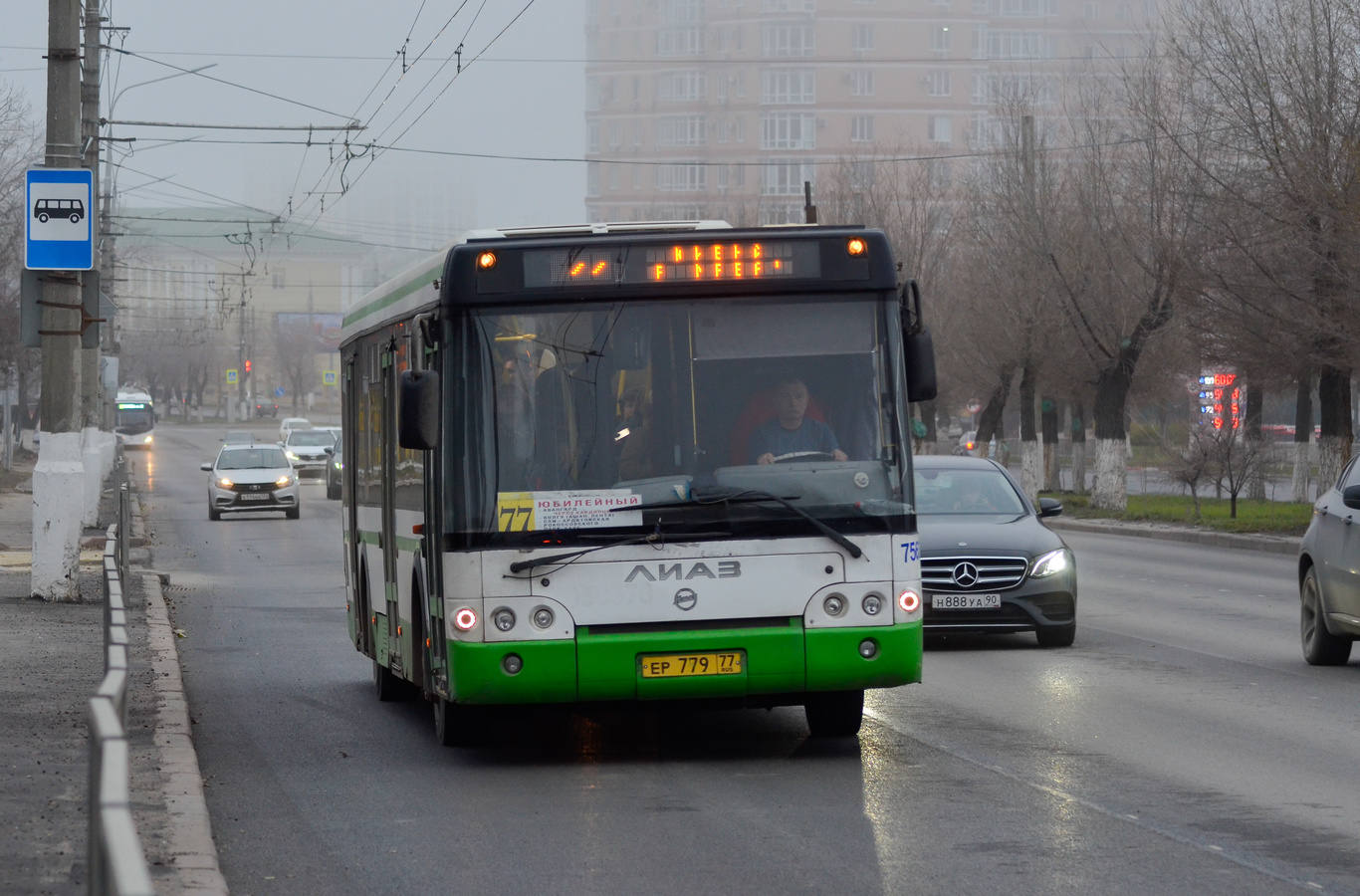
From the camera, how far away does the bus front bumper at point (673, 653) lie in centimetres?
879

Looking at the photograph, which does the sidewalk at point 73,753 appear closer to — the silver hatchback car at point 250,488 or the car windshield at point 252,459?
the silver hatchback car at point 250,488

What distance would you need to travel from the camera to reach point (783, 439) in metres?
9.02

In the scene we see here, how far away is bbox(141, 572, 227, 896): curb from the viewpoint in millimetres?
6445

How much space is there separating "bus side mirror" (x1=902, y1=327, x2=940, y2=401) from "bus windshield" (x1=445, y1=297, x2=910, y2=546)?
4.2 inches

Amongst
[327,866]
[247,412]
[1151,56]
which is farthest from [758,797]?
[247,412]

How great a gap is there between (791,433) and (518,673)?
165 centimetres

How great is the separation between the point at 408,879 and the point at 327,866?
0.39 meters

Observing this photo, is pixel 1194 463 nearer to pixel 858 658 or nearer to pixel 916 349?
pixel 916 349

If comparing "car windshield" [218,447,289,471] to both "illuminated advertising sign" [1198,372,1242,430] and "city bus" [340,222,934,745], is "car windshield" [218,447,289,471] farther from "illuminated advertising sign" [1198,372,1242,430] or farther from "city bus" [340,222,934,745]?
"city bus" [340,222,934,745]

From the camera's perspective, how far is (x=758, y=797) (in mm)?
8242

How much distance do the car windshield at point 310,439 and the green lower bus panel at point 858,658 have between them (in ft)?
177

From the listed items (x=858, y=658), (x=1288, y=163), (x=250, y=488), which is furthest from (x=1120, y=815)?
(x=250, y=488)

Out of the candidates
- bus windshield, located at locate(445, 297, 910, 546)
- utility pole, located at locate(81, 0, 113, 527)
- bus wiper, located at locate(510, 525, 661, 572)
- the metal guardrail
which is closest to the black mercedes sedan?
bus windshield, located at locate(445, 297, 910, 546)

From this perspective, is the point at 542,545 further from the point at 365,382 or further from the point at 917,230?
the point at 917,230
